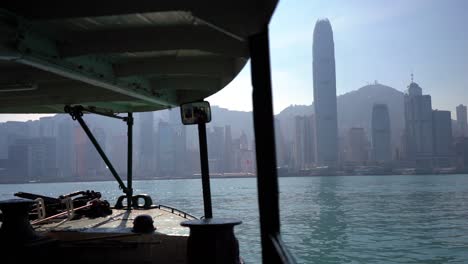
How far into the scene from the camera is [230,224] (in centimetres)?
411

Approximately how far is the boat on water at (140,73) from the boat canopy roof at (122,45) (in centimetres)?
1

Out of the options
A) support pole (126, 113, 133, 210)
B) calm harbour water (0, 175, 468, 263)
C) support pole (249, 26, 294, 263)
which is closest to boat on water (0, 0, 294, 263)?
support pole (249, 26, 294, 263)

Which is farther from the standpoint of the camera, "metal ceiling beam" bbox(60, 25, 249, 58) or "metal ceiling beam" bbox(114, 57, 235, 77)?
"metal ceiling beam" bbox(114, 57, 235, 77)

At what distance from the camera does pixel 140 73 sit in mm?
7426

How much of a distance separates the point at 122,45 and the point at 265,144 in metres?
2.70

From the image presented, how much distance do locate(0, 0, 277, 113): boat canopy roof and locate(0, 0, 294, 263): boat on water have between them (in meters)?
0.01

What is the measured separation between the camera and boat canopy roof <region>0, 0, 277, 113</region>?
4.52m

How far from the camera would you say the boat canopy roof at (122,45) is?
178 inches

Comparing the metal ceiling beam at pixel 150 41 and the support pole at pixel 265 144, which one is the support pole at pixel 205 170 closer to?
the metal ceiling beam at pixel 150 41

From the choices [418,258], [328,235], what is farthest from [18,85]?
[328,235]

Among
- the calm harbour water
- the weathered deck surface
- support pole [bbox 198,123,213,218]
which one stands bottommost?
the calm harbour water

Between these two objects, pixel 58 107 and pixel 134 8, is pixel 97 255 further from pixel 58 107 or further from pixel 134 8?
pixel 58 107

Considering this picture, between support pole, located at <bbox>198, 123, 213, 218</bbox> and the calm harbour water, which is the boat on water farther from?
the calm harbour water

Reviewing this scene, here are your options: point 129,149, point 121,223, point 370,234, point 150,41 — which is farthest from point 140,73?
point 370,234
